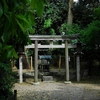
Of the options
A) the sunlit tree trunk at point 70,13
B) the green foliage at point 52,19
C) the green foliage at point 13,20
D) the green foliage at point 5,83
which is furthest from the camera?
the sunlit tree trunk at point 70,13

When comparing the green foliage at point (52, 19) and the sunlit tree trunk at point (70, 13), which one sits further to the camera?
the sunlit tree trunk at point (70, 13)

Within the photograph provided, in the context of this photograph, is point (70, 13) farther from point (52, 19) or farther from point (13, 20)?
point (13, 20)

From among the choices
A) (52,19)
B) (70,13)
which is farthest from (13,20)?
(70,13)

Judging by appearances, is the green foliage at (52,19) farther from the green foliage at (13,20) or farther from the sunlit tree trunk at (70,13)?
the green foliage at (13,20)

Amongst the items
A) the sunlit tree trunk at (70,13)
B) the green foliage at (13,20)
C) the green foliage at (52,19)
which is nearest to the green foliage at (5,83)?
the green foliage at (13,20)

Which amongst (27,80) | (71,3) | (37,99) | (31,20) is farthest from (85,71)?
(31,20)

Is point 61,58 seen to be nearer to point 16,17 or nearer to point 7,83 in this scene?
point 7,83

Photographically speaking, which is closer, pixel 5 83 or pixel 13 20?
pixel 13 20

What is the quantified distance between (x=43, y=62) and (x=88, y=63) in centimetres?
334

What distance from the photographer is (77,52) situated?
50.4 feet

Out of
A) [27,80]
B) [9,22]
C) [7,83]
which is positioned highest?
[9,22]

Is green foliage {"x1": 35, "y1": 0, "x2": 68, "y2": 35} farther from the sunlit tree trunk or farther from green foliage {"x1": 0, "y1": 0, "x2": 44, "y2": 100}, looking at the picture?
green foliage {"x1": 0, "y1": 0, "x2": 44, "y2": 100}

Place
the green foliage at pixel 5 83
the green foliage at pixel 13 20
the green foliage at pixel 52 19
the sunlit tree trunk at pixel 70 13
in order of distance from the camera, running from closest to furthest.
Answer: the green foliage at pixel 13 20
the green foliage at pixel 5 83
the green foliage at pixel 52 19
the sunlit tree trunk at pixel 70 13

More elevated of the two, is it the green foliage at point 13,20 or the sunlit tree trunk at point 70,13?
the sunlit tree trunk at point 70,13
